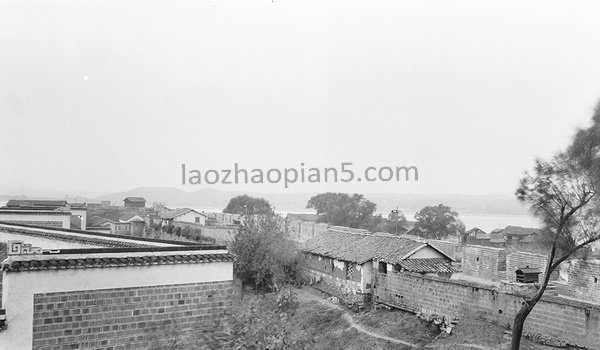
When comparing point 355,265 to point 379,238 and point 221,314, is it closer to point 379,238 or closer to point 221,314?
point 379,238

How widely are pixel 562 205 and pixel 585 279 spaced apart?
5.89m

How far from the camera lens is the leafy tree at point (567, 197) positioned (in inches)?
505

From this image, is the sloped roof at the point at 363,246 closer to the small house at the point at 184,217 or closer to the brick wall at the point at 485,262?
the brick wall at the point at 485,262

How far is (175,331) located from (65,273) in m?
1.89

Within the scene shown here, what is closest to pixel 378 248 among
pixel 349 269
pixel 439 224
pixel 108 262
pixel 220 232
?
pixel 349 269

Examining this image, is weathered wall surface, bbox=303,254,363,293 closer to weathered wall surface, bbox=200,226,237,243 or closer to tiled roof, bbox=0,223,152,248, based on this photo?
weathered wall surface, bbox=200,226,237,243

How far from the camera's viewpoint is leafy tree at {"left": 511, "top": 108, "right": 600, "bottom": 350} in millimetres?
12820

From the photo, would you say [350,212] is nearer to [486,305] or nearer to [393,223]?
[393,223]

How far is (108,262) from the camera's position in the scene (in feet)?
24.8

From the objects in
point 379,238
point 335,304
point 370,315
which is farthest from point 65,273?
point 379,238

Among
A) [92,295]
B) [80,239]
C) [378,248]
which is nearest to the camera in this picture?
[92,295]

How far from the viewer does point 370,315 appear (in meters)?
21.0

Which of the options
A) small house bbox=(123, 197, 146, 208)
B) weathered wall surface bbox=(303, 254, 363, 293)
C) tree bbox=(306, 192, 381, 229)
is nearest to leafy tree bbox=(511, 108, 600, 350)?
weathered wall surface bbox=(303, 254, 363, 293)

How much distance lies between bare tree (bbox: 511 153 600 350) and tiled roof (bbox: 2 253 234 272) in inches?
348
